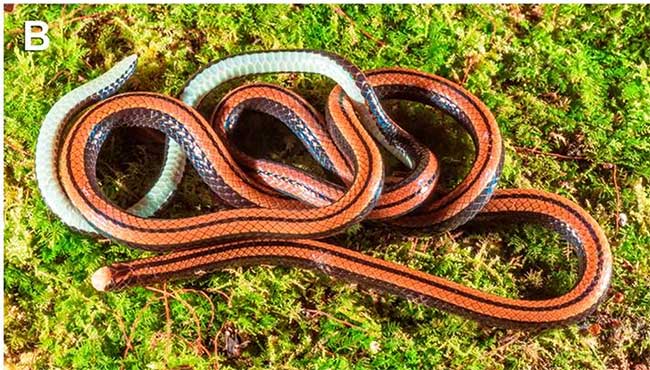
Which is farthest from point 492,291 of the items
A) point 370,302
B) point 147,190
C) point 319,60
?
point 147,190

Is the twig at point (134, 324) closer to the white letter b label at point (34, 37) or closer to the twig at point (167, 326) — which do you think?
the twig at point (167, 326)

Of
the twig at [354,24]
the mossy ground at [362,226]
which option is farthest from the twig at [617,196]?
the twig at [354,24]

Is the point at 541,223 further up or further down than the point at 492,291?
further up

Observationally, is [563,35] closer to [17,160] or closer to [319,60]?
[319,60]

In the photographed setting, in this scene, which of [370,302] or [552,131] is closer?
[370,302]

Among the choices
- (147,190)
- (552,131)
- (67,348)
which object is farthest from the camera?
(552,131)

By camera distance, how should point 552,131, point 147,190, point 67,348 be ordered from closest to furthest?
point 67,348, point 147,190, point 552,131

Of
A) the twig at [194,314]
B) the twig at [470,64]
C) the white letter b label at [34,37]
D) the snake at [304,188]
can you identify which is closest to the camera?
the snake at [304,188]
